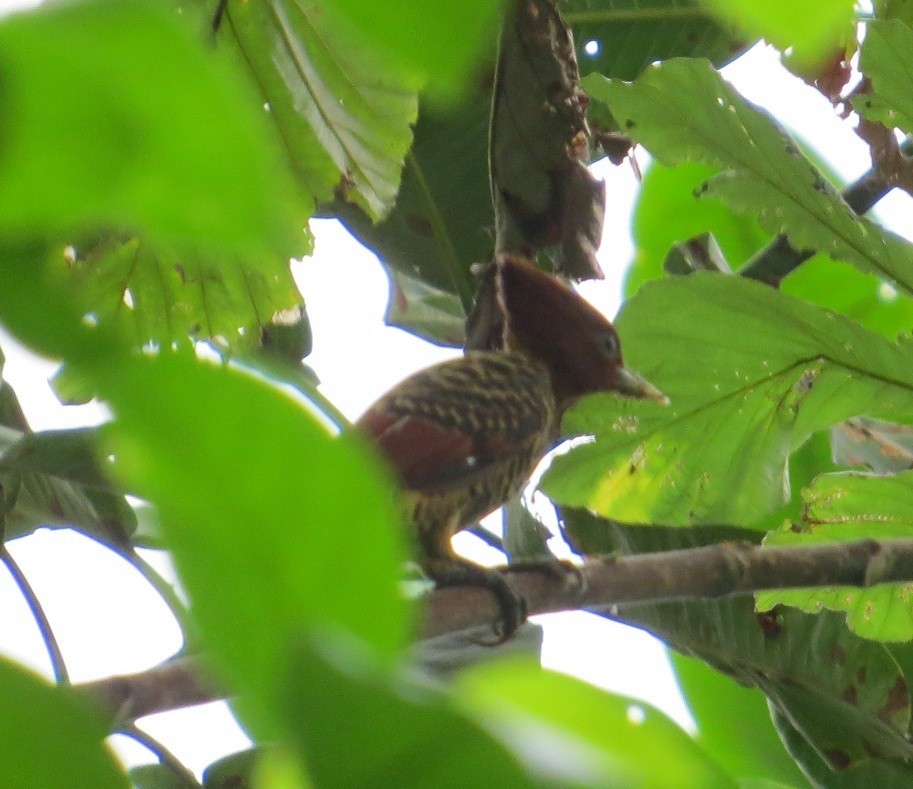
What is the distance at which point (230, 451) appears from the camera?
0.87ft

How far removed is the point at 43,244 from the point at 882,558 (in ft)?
5.24

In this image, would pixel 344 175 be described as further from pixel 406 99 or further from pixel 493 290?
pixel 493 290

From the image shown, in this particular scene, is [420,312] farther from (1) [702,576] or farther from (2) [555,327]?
(1) [702,576]

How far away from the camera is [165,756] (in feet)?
4.89

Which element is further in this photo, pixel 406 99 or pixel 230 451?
pixel 406 99

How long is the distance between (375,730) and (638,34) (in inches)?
98.2

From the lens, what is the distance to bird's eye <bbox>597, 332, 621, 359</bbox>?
7.66ft

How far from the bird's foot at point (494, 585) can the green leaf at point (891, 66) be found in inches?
38.2

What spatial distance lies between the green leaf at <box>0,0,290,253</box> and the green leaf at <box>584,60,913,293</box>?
5.39ft

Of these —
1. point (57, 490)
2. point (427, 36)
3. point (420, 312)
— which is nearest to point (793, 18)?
point (427, 36)

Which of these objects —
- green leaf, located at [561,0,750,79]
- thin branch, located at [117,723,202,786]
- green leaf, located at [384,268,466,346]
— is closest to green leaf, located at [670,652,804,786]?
green leaf, located at [384,268,466,346]

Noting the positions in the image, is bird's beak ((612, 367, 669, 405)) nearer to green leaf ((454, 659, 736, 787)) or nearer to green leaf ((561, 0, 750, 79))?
green leaf ((561, 0, 750, 79))

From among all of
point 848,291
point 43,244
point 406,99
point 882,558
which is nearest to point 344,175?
point 406,99

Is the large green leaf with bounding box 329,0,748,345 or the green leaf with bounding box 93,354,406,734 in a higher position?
the large green leaf with bounding box 329,0,748,345
